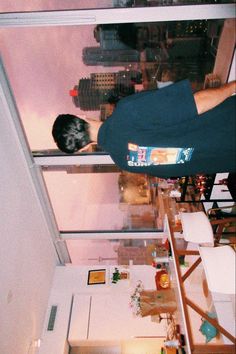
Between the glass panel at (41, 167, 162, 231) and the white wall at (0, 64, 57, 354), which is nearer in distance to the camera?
the white wall at (0, 64, 57, 354)

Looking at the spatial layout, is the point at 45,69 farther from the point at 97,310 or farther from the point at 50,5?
the point at 97,310

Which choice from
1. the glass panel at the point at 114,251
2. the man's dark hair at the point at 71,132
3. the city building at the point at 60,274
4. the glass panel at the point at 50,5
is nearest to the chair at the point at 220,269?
the city building at the point at 60,274

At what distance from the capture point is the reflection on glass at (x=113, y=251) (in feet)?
12.0

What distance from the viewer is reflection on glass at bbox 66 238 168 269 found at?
3.65 m

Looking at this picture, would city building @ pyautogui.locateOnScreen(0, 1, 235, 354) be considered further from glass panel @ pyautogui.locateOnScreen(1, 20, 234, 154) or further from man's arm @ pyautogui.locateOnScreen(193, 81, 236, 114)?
man's arm @ pyautogui.locateOnScreen(193, 81, 236, 114)

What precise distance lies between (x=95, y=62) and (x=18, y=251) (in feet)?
6.10

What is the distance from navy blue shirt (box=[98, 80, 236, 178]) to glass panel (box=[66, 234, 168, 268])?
2221 millimetres

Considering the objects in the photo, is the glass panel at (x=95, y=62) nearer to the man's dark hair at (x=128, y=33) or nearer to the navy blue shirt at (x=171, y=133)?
the man's dark hair at (x=128, y=33)

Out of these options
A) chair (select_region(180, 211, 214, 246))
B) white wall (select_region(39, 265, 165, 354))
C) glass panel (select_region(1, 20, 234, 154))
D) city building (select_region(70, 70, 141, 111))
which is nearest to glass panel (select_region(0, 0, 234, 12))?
glass panel (select_region(1, 20, 234, 154))

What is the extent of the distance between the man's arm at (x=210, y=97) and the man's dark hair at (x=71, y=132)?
59 cm

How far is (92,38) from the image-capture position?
7.00 ft

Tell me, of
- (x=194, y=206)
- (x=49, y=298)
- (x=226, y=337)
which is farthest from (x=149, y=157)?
(x=49, y=298)

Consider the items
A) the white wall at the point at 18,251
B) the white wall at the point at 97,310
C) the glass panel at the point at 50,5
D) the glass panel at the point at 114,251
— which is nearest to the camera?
the glass panel at the point at 50,5

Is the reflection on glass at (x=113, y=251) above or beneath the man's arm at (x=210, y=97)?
above
